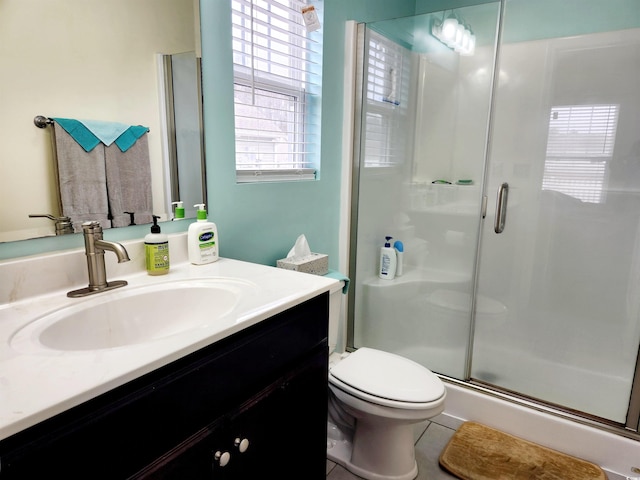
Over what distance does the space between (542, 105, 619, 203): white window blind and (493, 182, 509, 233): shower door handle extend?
330mm

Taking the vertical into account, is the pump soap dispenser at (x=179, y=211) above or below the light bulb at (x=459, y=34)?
below

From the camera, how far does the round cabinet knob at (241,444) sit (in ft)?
2.98

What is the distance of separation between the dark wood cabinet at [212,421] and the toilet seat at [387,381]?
10.8 inches

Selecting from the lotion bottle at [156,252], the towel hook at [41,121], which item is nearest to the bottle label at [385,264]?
the lotion bottle at [156,252]

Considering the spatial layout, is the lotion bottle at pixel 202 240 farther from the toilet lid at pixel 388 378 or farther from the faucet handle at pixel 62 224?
the toilet lid at pixel 388 378

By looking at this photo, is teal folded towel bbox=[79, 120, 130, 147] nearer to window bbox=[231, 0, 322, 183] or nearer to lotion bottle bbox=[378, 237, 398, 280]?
window bbox=[231, 0, 322, 183]

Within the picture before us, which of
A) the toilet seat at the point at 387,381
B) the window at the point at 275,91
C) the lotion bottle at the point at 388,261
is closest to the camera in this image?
the toilet seat at the point at 387,381

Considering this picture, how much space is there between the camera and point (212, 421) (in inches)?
33.4

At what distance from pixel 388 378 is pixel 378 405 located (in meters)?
0.12

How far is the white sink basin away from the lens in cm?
87

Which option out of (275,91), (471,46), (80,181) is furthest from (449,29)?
(80,181)

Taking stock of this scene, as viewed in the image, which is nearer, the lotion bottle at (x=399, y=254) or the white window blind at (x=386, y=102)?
the white window blind at (x=386, y=102)

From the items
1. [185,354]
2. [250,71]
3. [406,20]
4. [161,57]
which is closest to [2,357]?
[185,354]

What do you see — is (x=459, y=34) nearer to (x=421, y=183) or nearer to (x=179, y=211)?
(x=421, y=183)
